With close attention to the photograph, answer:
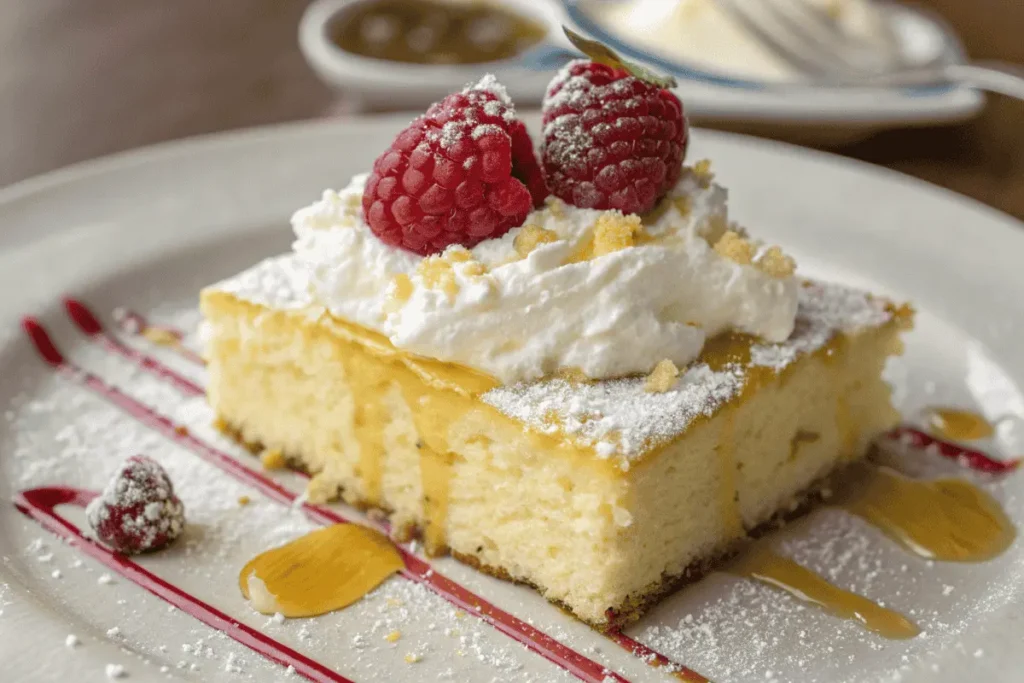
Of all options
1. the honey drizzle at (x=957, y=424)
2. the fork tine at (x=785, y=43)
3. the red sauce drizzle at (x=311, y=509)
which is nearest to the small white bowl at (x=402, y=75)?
the fork tine at (x=785, y=43)

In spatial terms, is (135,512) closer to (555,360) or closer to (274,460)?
(274,460)

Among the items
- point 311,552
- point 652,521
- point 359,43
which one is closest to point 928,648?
point 652,521

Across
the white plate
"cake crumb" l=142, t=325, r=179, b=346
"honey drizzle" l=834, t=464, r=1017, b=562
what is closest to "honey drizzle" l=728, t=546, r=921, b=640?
the white plate

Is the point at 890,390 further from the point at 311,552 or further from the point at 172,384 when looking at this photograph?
the point at 172,384

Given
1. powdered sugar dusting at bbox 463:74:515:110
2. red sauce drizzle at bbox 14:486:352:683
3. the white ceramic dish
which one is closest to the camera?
red sauce drizzle at bbox 14:486:352:683

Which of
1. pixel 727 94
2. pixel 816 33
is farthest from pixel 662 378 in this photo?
pixel 816 33

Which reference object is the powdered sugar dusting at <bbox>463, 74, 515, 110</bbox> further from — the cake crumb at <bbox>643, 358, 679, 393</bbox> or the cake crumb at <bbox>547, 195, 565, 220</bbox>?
the cake crumb at <bbox>643, 358, 679, 393</bbox>
